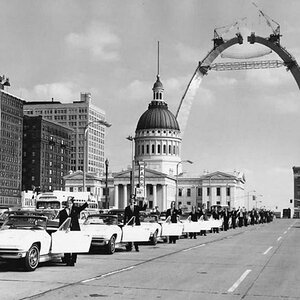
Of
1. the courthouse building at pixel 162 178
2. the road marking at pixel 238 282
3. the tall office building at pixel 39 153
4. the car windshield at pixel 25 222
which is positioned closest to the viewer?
the road marking at pixel 238 282

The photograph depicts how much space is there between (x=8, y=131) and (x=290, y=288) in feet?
426

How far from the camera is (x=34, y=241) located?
15.9 metres

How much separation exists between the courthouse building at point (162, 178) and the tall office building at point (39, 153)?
50.0ft

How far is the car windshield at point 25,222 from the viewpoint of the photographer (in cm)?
1748

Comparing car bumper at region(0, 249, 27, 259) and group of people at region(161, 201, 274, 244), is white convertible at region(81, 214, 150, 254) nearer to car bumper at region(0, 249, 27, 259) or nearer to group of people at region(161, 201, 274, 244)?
car bumper at region(0, 249, 27, 259)

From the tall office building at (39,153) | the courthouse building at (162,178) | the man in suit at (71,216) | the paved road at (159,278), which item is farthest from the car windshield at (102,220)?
the courthouse building at (162,178)

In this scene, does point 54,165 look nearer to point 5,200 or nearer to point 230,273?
point 5,200

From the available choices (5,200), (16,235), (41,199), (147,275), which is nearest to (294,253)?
(147,275)

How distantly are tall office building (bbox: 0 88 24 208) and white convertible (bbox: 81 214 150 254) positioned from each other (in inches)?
4511

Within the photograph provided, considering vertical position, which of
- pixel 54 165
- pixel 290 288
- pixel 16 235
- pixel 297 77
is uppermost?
pixel 297 77

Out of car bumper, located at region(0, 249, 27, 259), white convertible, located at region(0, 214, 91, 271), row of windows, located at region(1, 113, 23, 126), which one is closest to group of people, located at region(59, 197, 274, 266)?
white convertible, located at region(0, 214, 91, 271)

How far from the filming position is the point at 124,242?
23375 mm

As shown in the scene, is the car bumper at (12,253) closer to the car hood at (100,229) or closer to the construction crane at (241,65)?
the car hood at (100,229)

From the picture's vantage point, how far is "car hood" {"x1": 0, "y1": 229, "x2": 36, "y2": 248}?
15.5 m
